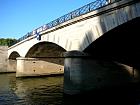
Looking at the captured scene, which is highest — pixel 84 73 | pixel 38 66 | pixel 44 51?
pixel 44 51

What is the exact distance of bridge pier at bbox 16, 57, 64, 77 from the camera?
4288cm

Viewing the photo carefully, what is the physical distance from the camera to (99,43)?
78.3 feet

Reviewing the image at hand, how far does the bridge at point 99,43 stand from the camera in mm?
19573

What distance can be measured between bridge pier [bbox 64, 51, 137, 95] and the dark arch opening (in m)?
0.94

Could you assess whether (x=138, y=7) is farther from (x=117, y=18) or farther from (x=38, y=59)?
(x=38, y=59)

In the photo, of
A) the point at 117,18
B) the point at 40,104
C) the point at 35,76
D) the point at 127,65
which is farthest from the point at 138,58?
the point at 35,76

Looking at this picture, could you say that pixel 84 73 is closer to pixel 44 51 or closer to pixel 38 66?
pixel 44 51

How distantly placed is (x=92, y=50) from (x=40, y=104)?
7.53 metres

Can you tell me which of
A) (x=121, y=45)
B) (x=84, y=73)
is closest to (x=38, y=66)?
(x=121, y=45)

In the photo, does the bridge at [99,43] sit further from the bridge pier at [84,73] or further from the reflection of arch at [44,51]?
the reflection of arch at [44,51]

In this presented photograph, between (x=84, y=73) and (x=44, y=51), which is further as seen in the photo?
(x=44, y=51)

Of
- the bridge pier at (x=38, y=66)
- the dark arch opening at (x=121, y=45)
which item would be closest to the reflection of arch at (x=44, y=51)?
the bridge pier at (x=38, y=66)

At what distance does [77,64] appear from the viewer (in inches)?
910

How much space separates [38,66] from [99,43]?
22.0 metres
